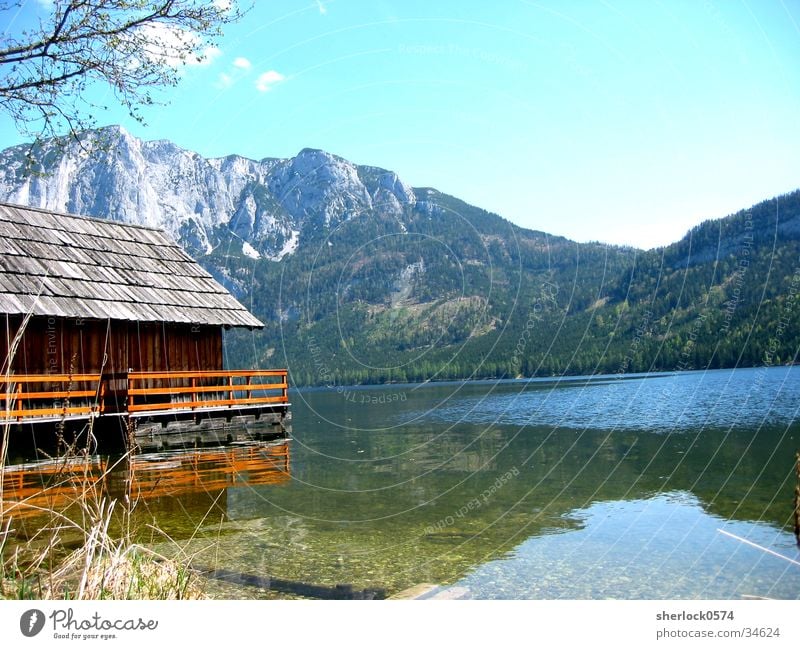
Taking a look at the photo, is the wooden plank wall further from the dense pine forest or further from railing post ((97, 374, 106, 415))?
the dense pine forest

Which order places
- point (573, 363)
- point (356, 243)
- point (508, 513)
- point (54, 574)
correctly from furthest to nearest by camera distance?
point (356, 243), point (573, 363), point (508, 513), point (54, 574)

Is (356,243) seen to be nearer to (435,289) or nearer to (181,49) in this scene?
(435,289)

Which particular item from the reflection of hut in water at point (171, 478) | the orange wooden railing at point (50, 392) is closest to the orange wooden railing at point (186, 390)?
the orange wooden railing at point (50, 392)

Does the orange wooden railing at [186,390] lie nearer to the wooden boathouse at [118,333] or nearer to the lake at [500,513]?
the wooden boathouse at [118,333]

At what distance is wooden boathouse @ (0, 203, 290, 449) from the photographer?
55.6ft

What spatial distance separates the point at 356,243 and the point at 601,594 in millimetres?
149466

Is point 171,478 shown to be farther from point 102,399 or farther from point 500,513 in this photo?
point 500,513

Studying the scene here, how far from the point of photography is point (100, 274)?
19484 millimetres

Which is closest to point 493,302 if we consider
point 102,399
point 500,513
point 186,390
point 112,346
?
point 186,390

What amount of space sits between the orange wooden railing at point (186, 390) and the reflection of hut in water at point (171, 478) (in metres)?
1.47

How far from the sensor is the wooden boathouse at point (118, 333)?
1695cm

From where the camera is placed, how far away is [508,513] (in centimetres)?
1062

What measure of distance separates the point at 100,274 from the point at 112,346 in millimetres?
2151

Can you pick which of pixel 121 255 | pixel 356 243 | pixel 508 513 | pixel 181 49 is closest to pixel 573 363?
pixel 356 243
